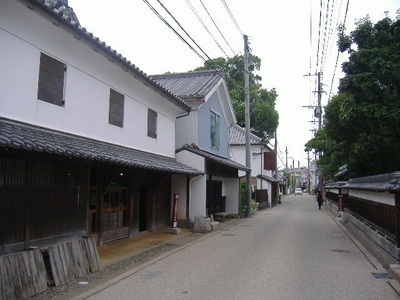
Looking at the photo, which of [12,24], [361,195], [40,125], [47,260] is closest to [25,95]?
[40,125]

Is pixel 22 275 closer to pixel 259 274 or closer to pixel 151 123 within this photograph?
pixel 259 274

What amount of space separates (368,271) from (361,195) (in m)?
7.94

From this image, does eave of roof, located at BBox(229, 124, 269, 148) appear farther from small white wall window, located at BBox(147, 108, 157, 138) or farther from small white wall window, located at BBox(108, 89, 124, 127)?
small white wall window, located at BBox(108, 89, 124, 127)

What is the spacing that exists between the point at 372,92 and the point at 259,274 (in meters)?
8.47

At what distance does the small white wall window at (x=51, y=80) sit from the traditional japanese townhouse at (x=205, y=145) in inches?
333

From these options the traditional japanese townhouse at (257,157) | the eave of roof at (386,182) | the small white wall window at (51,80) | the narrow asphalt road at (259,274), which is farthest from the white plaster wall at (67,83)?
the traditional japanese townhouse at (257,157)

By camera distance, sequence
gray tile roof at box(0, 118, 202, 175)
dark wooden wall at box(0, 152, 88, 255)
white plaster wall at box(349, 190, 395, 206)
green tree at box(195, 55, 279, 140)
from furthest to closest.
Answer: green tree at box(195, 55, 279, 140)
white plaster wall at box(349, 190, 395, 206)
dark wooden wall at box(0, 152, 88, 255)
gray tile roof at box(0, 118, 202, 175)

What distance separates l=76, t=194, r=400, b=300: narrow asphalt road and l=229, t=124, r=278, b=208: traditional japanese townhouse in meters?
23.7

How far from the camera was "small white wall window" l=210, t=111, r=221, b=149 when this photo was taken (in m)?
21.5

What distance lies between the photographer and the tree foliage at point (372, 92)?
41.1 ft

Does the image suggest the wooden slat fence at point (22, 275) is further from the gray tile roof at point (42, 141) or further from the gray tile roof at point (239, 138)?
the gray tile roof at point (239, 138)

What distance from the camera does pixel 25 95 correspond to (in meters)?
8.19

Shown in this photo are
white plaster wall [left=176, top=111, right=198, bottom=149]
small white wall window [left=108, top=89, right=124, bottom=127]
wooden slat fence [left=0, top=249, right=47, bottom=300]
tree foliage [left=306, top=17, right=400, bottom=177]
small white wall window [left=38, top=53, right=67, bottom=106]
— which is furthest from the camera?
white plaster wall [left=176, top=111, right=198, bottom=149]

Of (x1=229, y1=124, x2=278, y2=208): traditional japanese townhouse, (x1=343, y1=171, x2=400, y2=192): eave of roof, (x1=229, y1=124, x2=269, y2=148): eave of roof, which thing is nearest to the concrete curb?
(x1=343, y1=171, x2=400, y2=192): eave of roof
